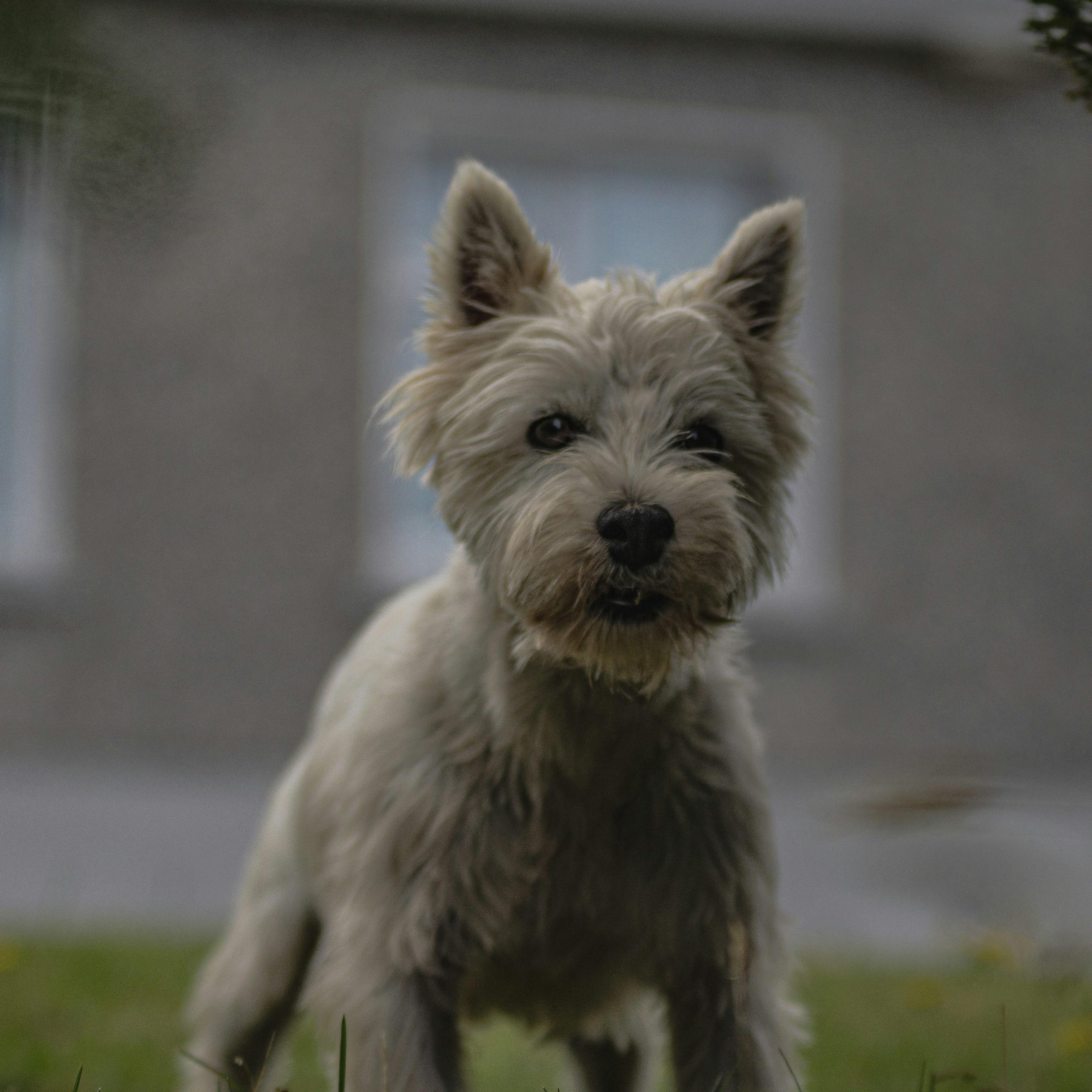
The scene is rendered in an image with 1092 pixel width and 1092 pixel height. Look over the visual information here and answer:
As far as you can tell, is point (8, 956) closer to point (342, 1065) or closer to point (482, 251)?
point (342, 1065)

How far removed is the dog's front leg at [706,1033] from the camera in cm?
245

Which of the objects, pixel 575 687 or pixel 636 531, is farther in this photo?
pixel 575 687

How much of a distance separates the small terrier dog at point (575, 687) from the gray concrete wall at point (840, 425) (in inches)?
282

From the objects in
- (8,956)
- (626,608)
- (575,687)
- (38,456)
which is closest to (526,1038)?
(575,687)

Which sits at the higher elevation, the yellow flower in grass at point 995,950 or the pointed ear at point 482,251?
the pointed ear at point 482,251

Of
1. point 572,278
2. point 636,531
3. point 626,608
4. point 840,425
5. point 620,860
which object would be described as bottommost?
point 620,860

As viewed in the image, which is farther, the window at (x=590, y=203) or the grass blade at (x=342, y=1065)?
the window at (x=590, y=203)

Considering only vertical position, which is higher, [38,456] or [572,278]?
[572,278]

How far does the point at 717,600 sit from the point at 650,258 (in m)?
9.05

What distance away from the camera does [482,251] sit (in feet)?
8.79

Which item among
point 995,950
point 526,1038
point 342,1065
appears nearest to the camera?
→ point 342,1065

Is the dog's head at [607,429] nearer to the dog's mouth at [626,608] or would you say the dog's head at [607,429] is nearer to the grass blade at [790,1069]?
the dog's mouth at [626,608]

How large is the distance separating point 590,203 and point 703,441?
8.85 meters

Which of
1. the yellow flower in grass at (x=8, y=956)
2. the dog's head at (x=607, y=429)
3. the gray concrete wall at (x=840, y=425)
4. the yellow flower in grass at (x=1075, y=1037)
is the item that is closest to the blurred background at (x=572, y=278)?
the gray concrete wall at (x=840, y=425)
